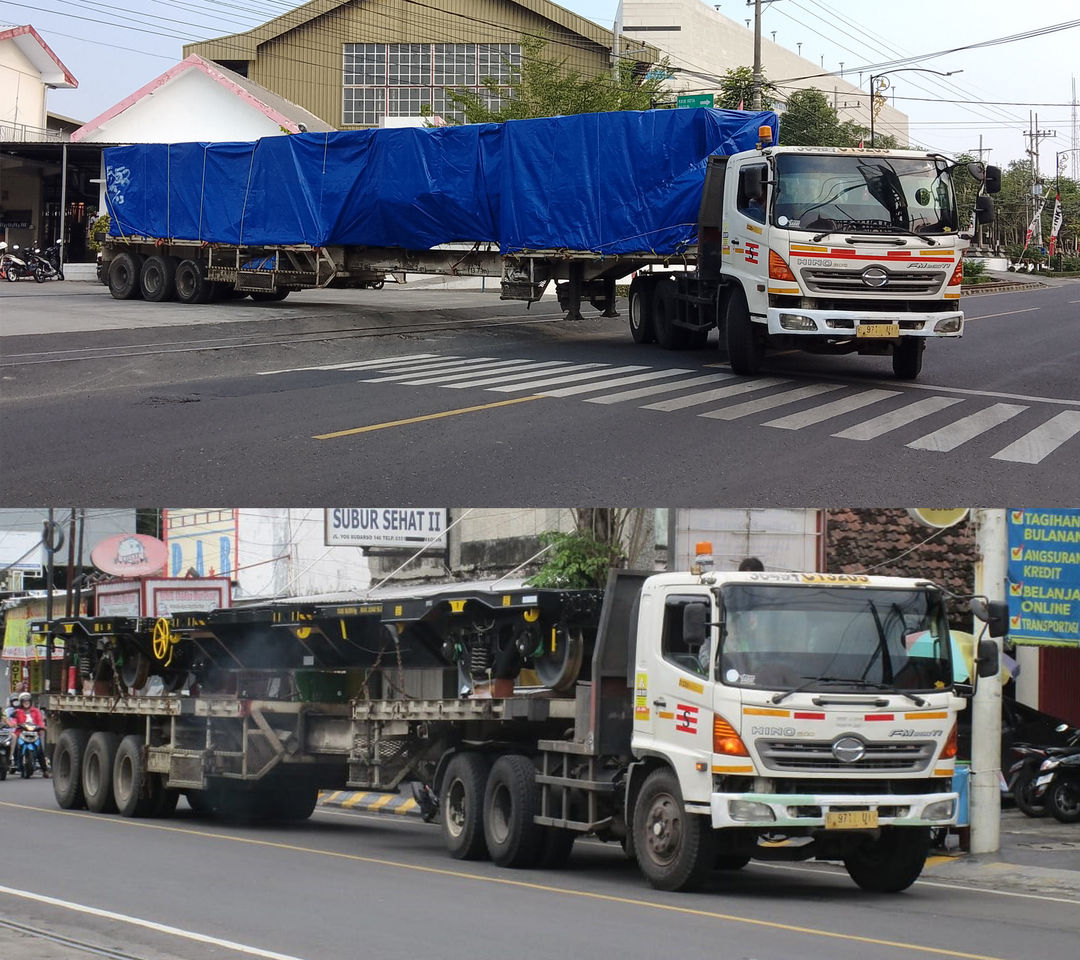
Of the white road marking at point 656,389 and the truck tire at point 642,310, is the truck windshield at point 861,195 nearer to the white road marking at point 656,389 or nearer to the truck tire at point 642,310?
the white road marking at point 656,389

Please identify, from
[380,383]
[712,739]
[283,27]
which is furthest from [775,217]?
[283,27]

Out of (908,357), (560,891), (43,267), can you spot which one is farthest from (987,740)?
(43,267)

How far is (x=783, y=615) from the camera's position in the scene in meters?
10.5

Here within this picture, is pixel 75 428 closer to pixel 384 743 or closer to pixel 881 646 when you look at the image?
pixel 384 743

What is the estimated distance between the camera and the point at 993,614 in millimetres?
10664

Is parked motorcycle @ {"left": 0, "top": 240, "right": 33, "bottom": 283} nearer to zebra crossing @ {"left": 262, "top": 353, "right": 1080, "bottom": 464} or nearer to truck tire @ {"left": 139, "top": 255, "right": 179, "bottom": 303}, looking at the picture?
truck tire @ {"left": 139, "top": 255, "right": 179, "bottom": 303}

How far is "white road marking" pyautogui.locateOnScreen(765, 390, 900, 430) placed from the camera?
51.7 ft

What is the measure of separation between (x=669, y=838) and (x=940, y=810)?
2.10 metres

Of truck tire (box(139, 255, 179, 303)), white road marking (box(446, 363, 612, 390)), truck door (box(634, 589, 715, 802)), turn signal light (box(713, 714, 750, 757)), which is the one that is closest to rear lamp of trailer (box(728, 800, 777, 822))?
truck door (box(634, 589, 715, 802))

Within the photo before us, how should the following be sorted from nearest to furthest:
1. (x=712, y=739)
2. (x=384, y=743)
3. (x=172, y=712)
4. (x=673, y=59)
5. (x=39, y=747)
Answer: (x=712, y=739) < (x=384, y=743) < (x=172, y=712) < (x=39, y=747) < (x=673, y=59)

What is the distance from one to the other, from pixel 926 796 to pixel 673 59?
89.2 metres

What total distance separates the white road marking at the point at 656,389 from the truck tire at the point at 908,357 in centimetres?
226

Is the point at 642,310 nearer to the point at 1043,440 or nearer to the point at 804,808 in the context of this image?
the point at 1043,440

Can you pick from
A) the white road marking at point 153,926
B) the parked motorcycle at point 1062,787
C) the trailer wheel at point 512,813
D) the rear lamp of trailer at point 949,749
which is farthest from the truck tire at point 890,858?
the parked motorcycle at point 1062,787
